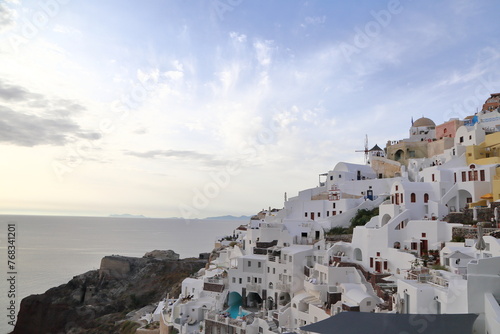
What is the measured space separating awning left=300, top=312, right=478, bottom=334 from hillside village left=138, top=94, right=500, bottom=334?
3.46 feet

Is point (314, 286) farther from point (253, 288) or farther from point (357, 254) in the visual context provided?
point (253, 288)

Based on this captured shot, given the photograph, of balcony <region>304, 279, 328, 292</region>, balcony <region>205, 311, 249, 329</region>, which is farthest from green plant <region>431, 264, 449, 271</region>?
balcony <region>205, 311, 249, 329</region>

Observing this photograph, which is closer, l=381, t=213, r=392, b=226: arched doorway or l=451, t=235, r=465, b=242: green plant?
l=451, t=235, r=465, b=242: green plant

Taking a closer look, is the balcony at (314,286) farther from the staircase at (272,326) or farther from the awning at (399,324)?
the awning at (399,324)

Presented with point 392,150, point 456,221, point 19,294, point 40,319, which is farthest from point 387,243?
point 19,294

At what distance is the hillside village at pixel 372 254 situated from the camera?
19312 mm

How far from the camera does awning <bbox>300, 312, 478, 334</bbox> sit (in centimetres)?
1288

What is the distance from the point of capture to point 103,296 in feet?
185

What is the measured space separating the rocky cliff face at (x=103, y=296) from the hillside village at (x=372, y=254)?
42.8 feet

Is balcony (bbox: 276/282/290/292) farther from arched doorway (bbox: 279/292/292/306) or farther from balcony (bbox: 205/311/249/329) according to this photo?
balcony (bbox: 205/311/249/329)

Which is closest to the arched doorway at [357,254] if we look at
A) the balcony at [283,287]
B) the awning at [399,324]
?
the balcony at [283,287]

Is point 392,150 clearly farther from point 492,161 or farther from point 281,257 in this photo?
point 281,257

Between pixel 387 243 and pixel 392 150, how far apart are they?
2406 centimetres

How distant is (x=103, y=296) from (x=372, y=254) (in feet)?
136
